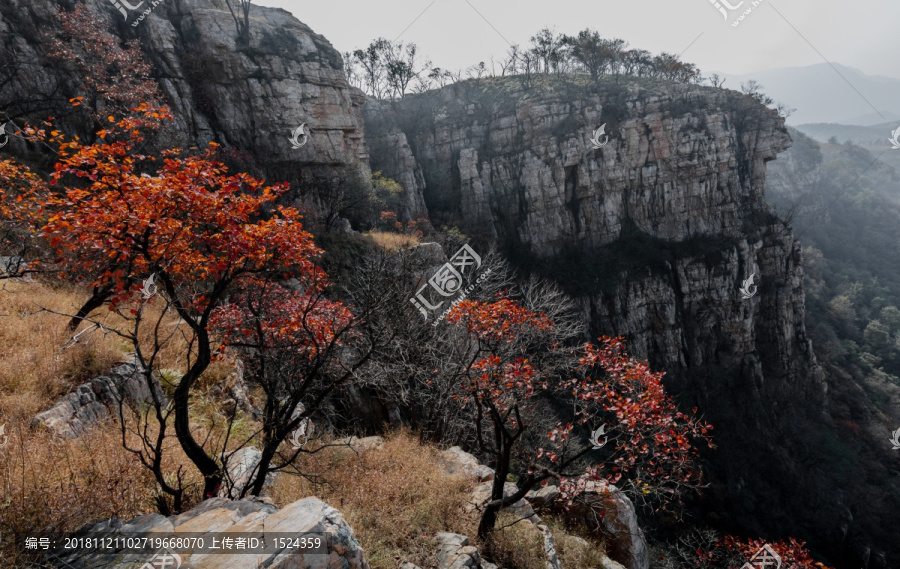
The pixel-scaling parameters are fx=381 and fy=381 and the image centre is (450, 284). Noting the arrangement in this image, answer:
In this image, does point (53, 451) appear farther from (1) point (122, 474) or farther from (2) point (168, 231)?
(2) point (168, 231)

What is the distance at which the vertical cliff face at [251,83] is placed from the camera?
58.1 feet

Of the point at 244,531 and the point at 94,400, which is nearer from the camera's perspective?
Answer: the point at 244,531

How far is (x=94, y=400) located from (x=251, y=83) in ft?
64.6

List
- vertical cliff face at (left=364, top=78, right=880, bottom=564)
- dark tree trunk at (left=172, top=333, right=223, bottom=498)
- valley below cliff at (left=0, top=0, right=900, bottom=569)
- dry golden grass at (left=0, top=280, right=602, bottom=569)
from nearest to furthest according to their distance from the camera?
1. dry golden grass at (left=0, top=280, right=602, bottom=569)
2. dark tree trunk at (left=172, top=333, right=223, bottom=498)
3. valley below cliff at (left=0, top=0, right=900, bottom=569)
4. vertical cliff face at (left=364, top=78, right=880, bottom=564)

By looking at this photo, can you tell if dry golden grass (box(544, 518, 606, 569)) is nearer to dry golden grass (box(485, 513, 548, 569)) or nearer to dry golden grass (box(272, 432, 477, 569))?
dry golden grass (box(485, 513, 548, 569))

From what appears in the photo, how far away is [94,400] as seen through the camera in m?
4.70

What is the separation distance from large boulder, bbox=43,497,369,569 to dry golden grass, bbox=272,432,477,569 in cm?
142

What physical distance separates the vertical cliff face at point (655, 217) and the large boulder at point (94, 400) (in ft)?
94.4

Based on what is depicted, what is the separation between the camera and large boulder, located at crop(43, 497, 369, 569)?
8.46 feet

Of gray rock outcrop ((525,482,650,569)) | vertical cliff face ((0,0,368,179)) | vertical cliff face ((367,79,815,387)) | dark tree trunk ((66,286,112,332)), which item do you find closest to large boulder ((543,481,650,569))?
gray rock outcrop ((525,482,650,569))

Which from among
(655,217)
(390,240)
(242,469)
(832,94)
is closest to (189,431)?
(242,469)

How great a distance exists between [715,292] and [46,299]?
40.5 m

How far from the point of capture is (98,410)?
467cm

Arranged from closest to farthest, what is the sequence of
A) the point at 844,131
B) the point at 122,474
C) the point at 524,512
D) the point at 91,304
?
the point at 122,474 < the point at 91,304 < the point at 524,512 < the point at 844,131
